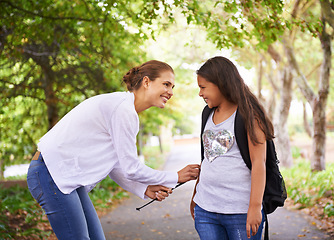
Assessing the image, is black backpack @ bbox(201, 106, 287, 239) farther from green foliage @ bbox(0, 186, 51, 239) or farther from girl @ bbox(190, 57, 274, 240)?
green foliage @ bbox(0, 186, 51, 239)

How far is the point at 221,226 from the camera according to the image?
2.81 m

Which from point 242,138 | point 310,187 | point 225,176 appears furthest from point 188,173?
point 310,187

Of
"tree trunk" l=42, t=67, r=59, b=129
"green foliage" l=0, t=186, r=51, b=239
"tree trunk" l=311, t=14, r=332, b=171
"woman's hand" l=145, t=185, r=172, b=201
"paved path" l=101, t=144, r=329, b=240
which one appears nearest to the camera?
"woman's hand" l=145, t=185, r=172, b=201

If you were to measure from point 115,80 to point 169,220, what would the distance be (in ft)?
17.5

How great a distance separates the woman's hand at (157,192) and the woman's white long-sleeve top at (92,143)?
29 centimetres

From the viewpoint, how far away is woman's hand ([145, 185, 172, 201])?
9.84ft

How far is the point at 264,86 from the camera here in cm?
2150

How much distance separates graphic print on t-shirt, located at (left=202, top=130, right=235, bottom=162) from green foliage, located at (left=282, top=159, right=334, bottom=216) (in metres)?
4.38

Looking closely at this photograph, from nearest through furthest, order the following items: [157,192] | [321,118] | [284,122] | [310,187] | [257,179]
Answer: [257,179] < [157,192] < [310,187] < [321,118] < [284,122]

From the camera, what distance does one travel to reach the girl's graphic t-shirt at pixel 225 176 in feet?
8.86

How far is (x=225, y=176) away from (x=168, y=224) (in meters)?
4.88

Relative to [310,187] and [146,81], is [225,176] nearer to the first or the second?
[146,81]

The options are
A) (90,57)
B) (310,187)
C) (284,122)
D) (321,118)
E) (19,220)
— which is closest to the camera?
(19,220)

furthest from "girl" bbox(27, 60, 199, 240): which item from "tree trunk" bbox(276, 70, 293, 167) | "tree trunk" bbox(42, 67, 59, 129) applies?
"tree trunk" bbox(276, 70, 293, 167)
